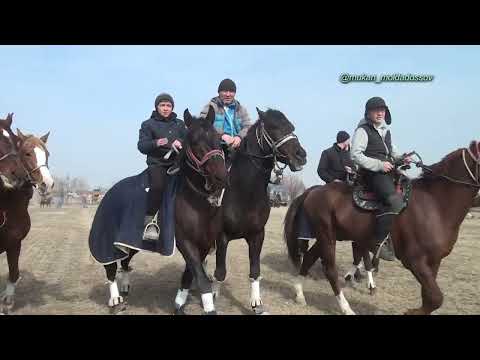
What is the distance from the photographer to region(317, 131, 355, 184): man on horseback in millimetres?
8898

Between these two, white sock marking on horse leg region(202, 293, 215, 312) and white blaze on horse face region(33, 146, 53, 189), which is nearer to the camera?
white sock marking on horse leg region(202, 293, 215, 312)

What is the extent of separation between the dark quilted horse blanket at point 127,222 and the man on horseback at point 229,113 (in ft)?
4.55

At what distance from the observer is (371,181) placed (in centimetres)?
602

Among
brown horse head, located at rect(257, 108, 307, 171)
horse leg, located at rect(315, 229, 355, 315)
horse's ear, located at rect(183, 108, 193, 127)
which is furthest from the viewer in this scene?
horse leg, located at rect(315, 229, 355, 315)

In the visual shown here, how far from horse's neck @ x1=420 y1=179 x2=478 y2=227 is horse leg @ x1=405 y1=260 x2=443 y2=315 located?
0.66 meters

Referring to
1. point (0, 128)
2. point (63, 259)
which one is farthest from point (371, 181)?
point (63, 259)

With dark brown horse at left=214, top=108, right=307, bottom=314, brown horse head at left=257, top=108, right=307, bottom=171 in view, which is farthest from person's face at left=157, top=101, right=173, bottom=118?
brown horse head at left=257, top=108, right=307, bottom=171

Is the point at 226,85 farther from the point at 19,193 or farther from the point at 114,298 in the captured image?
the point at 114,298

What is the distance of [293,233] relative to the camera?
8.00 m

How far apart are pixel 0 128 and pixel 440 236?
6313 mm

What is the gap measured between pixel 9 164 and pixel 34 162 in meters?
0.33

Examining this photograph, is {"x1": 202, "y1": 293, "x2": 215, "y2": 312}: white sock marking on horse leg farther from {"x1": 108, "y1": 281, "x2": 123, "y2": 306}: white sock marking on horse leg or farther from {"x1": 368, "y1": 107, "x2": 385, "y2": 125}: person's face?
{"x1": 368, "y1": 107, "x2": 385, "y2": 125}: person's face

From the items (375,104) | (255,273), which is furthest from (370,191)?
(255,273)
